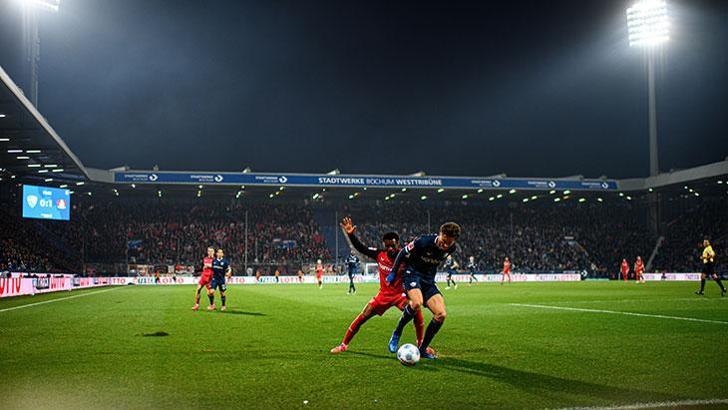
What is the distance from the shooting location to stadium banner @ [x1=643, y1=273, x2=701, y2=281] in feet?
174

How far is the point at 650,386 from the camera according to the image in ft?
24.7

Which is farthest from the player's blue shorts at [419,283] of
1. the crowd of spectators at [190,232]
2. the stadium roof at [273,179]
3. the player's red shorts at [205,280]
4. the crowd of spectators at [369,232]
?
the crowd of spectators at [190,232]

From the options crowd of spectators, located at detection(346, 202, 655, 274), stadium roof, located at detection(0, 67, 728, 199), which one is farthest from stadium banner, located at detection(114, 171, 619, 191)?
crowd of spectators, located at detection(346, 202, 655, 274)

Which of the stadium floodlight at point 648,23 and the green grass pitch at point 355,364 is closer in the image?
the green grass pitch at point 355,364

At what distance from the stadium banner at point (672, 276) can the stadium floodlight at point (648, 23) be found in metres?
Result: 20.5

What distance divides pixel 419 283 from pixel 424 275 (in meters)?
0.15

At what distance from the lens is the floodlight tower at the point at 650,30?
5434cm

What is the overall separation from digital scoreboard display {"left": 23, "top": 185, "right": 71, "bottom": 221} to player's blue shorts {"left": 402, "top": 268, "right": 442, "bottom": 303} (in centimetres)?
3705

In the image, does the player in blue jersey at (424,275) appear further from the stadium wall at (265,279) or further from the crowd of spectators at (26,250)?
the crowd of spectators at (26,250)

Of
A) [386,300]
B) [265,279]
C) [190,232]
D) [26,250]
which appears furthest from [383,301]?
[190,232]

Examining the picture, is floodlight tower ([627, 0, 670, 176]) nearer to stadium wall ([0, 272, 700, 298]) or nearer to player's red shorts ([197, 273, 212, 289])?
stadium wall ([0, 272, 700, 298])

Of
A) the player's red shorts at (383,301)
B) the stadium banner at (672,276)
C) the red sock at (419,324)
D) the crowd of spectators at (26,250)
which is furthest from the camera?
the stadium banner at (672,276)

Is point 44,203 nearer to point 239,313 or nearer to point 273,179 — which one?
point 273,179

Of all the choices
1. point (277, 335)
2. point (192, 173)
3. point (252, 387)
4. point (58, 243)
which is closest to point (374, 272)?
point (192, 173)
